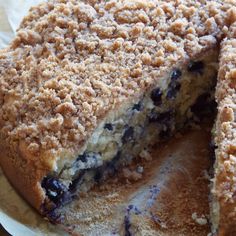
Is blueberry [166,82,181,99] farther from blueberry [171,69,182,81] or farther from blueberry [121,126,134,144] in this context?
blueberry [121,126,134,144]

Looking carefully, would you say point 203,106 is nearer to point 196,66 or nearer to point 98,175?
point 196,66

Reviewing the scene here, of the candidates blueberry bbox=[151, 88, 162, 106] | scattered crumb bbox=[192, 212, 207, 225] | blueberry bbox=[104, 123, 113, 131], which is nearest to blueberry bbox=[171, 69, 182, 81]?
blueberry bbox=[151, 88, 162, 106]

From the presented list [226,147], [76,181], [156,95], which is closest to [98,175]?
[76,181]

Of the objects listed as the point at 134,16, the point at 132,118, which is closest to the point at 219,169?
the point at 132,118

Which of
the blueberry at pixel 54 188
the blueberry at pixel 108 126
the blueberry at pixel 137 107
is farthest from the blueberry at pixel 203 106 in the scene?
the blueberry at pixel 54 188

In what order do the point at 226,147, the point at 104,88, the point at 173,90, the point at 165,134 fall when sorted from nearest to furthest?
1. the point at 226,147
2. the point at 104,88
3. the point at 173,90
4. the point at 165,134

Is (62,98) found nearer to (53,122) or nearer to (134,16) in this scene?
(53,122)
